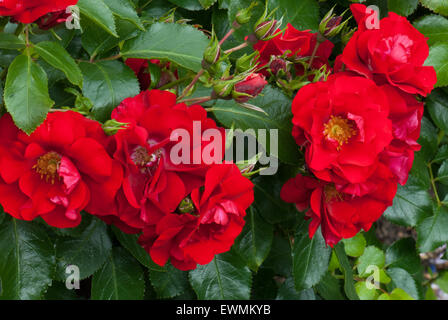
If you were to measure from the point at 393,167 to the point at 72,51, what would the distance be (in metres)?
0.53

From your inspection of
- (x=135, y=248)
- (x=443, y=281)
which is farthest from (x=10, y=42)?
(x=443, y=281)

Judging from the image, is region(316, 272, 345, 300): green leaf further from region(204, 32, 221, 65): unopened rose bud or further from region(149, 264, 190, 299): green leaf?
region(204, 32, 221, 65): unopened rose bud

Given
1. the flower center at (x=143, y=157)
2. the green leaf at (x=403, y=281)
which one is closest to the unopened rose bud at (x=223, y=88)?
the flower center at (x=143, y=157)

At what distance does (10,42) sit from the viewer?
0.60m

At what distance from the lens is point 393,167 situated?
2.33 ft

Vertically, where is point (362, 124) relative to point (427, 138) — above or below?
above

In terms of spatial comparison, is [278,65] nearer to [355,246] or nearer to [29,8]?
[29,8]

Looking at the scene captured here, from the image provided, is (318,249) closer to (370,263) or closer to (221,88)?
(370,263)

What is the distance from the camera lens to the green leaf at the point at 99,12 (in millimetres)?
608

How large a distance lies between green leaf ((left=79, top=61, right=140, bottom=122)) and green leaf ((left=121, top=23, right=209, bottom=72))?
3 centimetres

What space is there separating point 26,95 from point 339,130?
40 centimetres

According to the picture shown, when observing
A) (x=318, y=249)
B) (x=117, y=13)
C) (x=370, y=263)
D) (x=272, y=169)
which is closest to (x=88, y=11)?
(x=117, y=13)

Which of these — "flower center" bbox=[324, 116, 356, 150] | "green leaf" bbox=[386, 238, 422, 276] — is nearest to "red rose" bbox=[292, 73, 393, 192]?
"flower center" bbox=[324, 116, 356, 150]

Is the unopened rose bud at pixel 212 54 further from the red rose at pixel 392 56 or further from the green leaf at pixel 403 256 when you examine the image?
the green leaf at pixel 403 256
